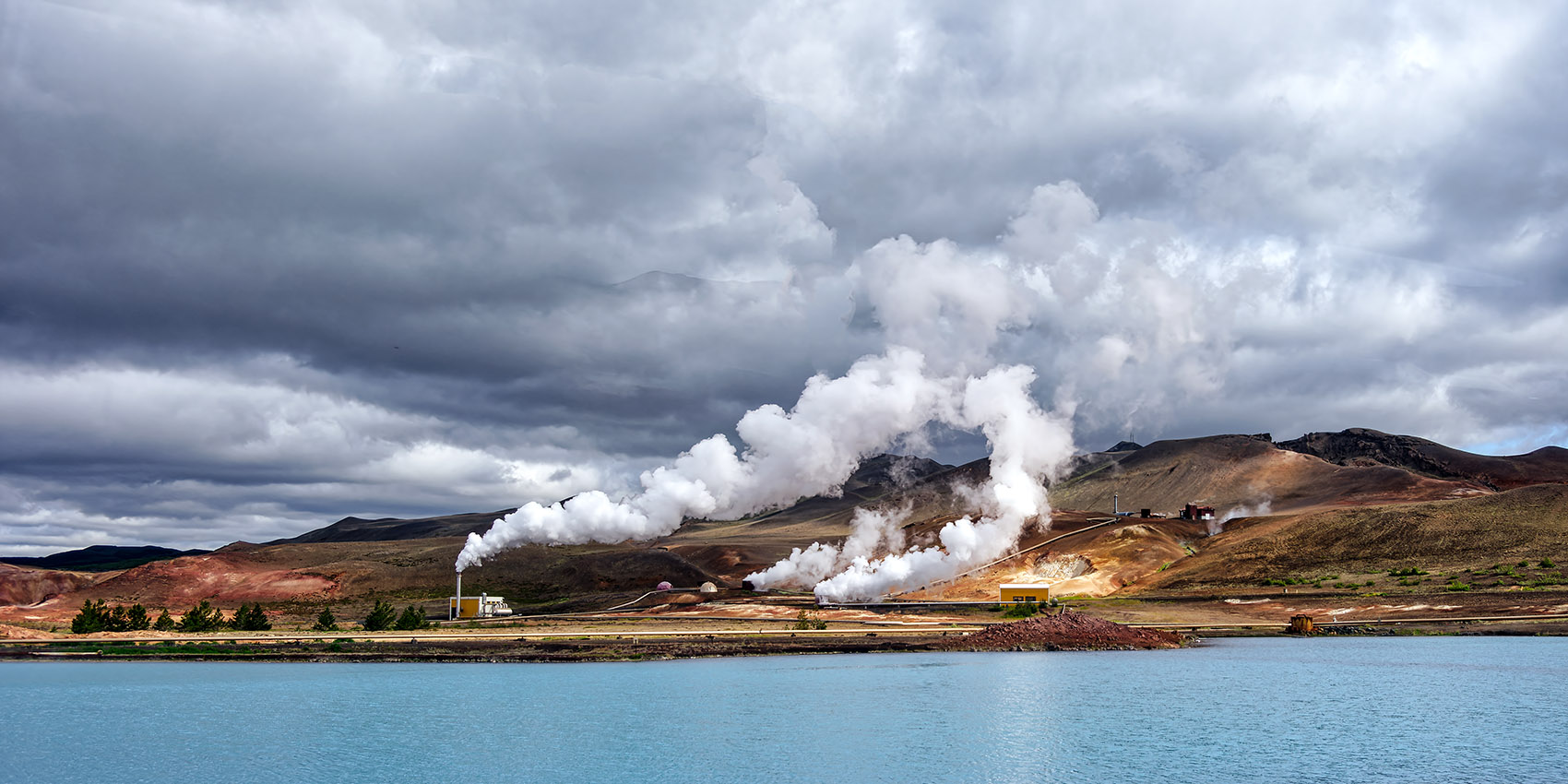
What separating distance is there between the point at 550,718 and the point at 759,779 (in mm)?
20264

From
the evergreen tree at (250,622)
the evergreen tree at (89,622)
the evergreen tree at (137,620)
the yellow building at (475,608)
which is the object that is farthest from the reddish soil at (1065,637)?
the evergreen tree at (89,622)

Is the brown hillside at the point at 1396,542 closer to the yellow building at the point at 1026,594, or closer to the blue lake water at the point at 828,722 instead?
the yellow building at the point at 1026,594

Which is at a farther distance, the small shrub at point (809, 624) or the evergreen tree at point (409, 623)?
the evergreen tree at point (409, 623)

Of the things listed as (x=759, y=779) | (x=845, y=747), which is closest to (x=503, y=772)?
(x=759, y=779)

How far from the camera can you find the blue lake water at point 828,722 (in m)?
41.7

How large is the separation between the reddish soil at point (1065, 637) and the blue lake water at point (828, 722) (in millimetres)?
11014

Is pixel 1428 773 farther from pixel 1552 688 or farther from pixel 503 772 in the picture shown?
pixel 503 772

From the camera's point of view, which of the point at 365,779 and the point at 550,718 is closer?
the point at 365,779

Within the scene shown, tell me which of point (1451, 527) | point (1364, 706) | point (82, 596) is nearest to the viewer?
point (1364, 706)

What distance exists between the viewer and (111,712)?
60.2 metres

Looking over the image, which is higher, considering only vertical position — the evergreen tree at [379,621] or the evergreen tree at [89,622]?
the evergreen tree at [89,622]

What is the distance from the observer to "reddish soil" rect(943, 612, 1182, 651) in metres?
94.7

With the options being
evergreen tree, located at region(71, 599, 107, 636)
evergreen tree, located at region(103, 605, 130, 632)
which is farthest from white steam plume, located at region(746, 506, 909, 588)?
evergreen tree, located at region(71, 599, 107, 636)

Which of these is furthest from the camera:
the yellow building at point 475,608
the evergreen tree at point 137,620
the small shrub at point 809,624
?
the yellow building at point 475,608
